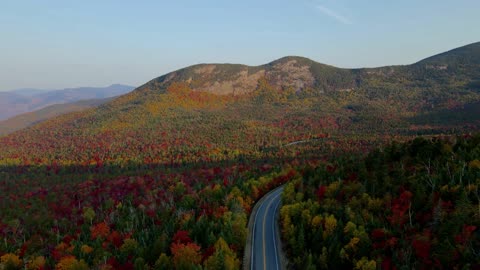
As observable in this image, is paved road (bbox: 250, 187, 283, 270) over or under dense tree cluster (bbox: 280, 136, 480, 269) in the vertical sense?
under

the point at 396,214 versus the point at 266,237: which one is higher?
the point at 396,214

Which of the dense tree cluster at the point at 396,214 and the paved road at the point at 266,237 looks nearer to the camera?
the dense tree cluster at the point at 396,214

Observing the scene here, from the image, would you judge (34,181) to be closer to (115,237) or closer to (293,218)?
(115,237)

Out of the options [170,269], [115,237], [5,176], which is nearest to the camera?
[170,269]

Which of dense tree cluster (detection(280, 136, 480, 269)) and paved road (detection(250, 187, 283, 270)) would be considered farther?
paved road (detection(250, 187, 283, 270))

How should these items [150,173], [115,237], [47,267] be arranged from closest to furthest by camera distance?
[47,267] → [115,237] → [150,173]

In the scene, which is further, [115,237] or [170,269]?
[115,237]

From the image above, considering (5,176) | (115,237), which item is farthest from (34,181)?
(115,237)

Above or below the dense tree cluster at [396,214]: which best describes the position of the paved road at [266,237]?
below
